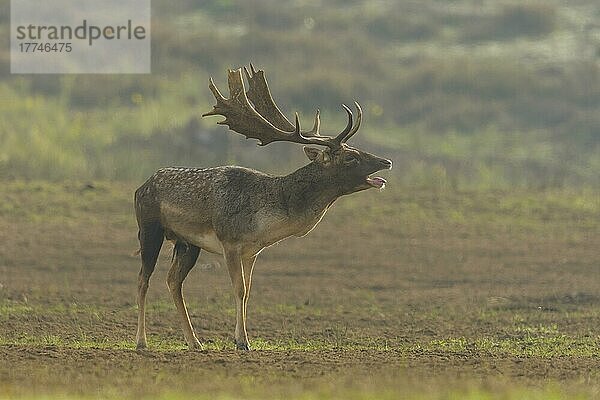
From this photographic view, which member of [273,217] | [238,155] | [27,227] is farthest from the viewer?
[238,155]

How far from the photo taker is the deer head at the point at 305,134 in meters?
12.9

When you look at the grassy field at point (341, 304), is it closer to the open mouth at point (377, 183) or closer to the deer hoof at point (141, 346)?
the deer hoof at point (141, 346)

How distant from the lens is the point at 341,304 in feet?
56.3

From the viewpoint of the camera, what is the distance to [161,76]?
32.8m

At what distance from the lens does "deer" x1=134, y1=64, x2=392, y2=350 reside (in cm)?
1284

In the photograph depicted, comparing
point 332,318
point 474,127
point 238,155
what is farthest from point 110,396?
point 474,127

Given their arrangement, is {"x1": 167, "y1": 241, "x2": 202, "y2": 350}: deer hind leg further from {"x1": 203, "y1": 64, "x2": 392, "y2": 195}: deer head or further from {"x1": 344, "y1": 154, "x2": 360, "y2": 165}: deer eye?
{"x1": 344, "y1": 154, "x2": 360, "y2": 165}: deer eye

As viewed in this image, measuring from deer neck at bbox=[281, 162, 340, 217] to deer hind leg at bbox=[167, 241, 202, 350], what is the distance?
1120 mm

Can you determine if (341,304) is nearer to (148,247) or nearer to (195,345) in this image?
(195,345)

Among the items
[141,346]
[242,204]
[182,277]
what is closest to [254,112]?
[242,204]

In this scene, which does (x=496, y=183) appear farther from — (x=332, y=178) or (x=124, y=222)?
(x=332, y=178)

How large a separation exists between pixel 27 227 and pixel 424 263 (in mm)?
5839

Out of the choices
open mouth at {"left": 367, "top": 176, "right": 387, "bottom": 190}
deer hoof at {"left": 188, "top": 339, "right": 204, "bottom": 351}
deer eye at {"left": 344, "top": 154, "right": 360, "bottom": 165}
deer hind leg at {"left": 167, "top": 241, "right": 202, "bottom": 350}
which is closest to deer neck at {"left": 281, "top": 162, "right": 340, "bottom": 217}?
deer eye at {"left": 344, "top": 154, "right": 360, "bottom": 165}

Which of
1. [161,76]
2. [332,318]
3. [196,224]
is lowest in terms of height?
[332,318]
